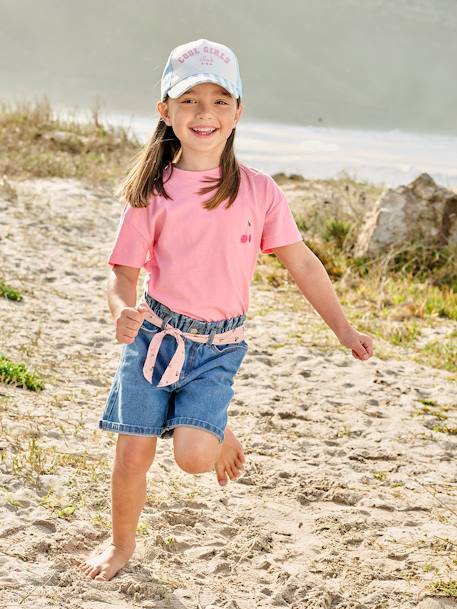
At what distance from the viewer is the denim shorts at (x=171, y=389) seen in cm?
348

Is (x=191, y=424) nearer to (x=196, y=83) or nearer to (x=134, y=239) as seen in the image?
(x=134, y=239)

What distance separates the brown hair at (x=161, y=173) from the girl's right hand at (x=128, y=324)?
0.49m

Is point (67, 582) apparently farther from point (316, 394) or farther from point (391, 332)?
point (391, 332)

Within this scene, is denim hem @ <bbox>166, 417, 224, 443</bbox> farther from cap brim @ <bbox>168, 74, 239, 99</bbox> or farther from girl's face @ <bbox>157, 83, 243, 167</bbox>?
cap brim @ <bbox>168, 74, 239, 99</bbox>

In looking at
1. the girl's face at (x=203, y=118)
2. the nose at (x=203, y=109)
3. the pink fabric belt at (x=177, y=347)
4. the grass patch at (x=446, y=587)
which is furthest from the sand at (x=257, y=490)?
the nose at (x=203, y=109)

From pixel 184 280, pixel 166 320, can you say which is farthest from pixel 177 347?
pixel 184 280

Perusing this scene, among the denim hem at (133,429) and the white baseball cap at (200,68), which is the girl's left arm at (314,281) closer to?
the white baseball cap at (200,68)

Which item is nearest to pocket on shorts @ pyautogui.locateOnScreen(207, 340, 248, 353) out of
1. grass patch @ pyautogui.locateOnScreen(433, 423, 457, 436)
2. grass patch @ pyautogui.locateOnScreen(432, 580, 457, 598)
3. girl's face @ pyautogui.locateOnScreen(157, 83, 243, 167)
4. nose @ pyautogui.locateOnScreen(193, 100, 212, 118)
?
girl's face @ pyautogui.locateOnScreen(157, 83, 243, 167)

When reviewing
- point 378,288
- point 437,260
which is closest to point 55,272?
point 378,288

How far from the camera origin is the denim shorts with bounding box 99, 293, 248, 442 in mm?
3479

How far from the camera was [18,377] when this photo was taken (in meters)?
5.68

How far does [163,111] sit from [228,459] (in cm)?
134

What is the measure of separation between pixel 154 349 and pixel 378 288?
5974mm

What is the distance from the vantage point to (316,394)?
627 centimetres
